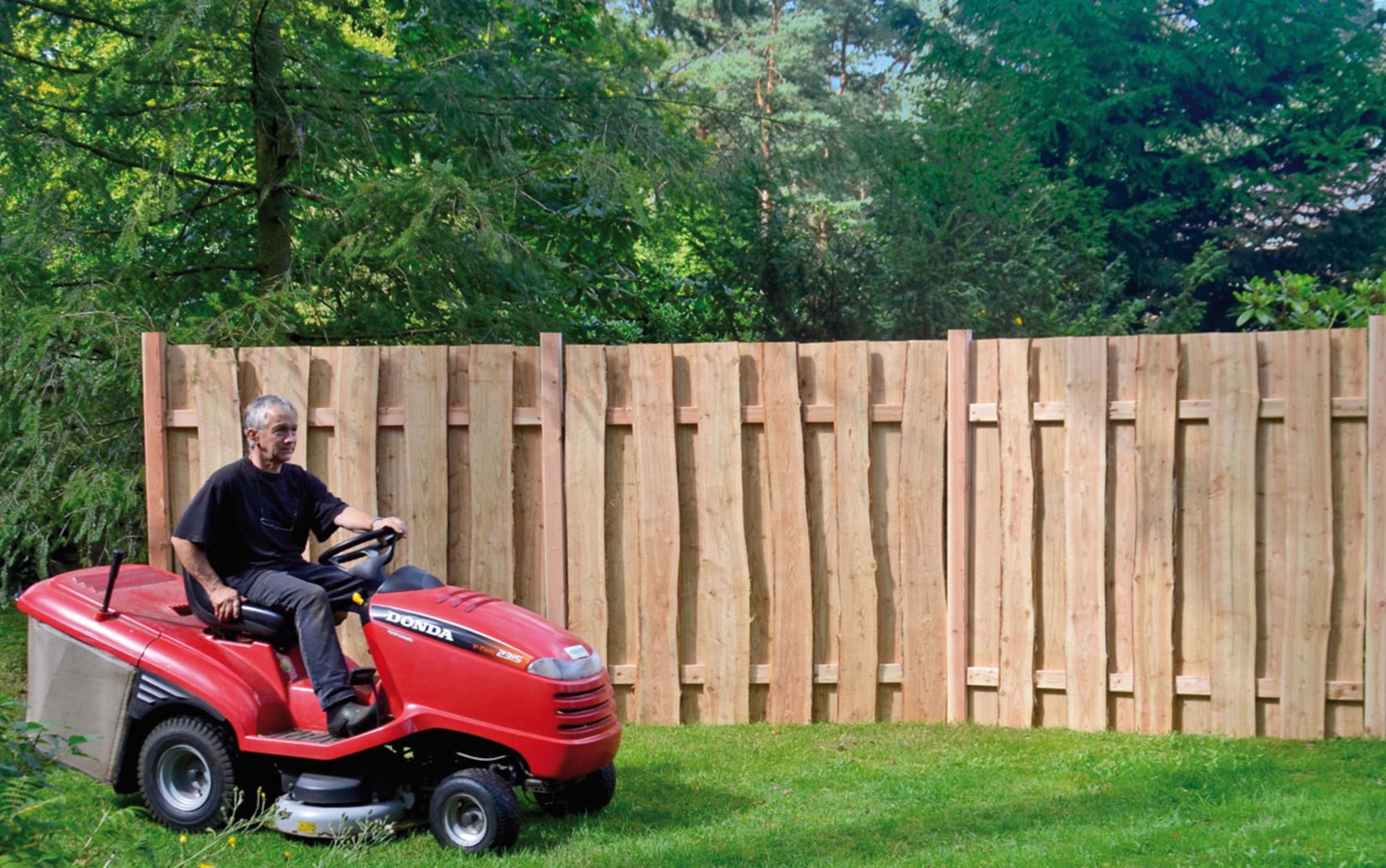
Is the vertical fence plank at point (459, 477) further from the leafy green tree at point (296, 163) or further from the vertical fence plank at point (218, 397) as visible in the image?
the leafy green tree at point (296, 163)

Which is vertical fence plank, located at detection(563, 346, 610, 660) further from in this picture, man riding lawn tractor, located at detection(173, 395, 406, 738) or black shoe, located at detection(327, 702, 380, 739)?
black shoe, located at detection(327, 702, 380, 739)

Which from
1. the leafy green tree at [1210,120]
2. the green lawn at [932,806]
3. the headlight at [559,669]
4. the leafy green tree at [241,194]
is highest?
the leafy green tree at [1210,120]

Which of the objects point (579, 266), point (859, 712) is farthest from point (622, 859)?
point (579, 266)

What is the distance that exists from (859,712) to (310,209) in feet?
16.9

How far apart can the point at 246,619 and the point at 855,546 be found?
9.92 feet

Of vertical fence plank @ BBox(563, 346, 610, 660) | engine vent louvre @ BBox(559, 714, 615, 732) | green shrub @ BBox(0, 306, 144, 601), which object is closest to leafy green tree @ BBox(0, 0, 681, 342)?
green shrub @ BBox(0, 306, 144, 601)

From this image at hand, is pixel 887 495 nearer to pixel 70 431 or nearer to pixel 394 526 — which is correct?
pixel 394 526

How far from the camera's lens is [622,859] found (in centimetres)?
431

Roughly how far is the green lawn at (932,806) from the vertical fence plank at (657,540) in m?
0.23

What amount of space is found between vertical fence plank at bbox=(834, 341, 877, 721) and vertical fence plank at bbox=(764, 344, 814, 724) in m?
0.17

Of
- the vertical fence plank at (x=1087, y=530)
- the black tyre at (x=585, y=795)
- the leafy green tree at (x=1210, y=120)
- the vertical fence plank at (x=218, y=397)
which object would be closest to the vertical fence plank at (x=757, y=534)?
the vertical fence plank at (x=1087, y=530)

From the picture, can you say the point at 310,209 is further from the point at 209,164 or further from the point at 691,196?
the point at 691,196

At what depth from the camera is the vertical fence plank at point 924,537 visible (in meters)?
6.32

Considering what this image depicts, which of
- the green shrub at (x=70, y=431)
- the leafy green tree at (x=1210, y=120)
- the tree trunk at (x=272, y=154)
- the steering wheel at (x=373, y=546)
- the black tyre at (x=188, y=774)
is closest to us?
the black tyre at (x=188, y=774)
